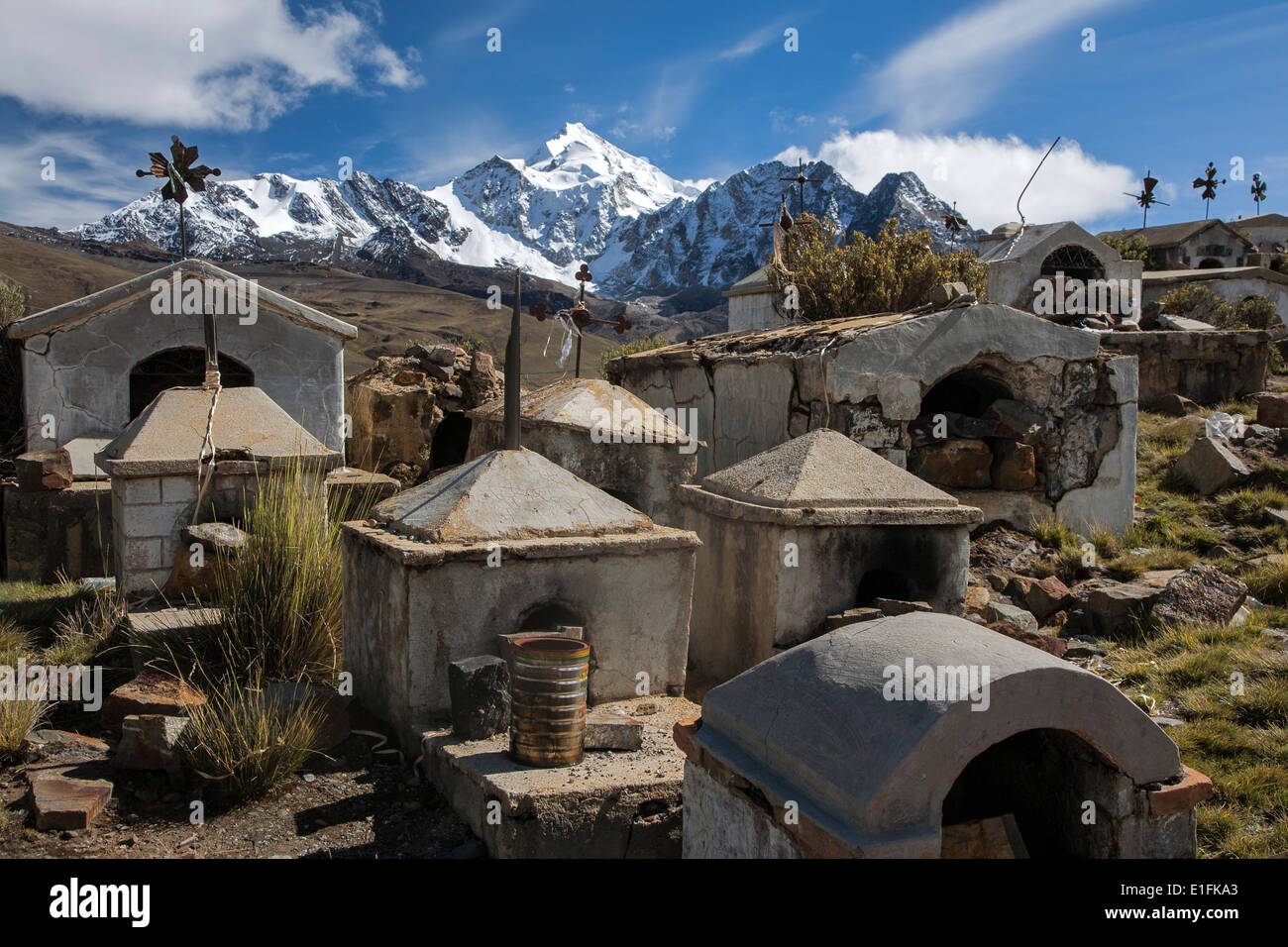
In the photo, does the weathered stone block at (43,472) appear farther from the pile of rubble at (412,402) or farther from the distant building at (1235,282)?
the distant building at (1235,282)

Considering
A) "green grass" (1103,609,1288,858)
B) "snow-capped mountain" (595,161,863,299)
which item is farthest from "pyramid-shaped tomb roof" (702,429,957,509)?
"snow-capped mountain" (595,161,863,299)

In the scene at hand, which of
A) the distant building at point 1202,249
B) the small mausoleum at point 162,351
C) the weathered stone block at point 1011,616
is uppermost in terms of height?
the distant building at point 1202,249

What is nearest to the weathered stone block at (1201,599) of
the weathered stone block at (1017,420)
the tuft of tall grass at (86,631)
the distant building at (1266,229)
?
the weathered stone block at (1017,420)

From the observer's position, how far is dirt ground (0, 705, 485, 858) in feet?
12.4

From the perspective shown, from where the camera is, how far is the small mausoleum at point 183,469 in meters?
5.95

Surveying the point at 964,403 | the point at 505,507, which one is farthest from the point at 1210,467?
the point at 505,507

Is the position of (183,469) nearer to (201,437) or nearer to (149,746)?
(201,437)

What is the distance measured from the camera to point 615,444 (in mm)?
8547

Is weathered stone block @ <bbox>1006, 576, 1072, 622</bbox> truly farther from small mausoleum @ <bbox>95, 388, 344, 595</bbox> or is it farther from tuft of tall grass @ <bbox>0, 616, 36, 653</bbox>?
tuft of tall grass @ <bbox>0, 616, 36, 653</bbox>

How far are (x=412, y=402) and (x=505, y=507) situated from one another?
332 inches

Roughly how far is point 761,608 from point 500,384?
29.0 feet

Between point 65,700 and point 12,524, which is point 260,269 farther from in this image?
point 65,700

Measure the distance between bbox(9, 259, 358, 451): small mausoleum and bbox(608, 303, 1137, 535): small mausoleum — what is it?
4.85m

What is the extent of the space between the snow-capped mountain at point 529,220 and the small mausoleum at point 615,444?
6465 cm
